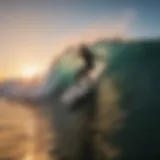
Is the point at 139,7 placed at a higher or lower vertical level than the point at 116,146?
higher

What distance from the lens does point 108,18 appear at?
4.15 feet

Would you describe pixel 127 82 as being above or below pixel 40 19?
below

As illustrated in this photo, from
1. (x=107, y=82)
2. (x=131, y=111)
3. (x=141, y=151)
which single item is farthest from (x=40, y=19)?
(x=141, y=151)

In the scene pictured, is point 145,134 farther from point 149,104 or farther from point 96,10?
point 96,10

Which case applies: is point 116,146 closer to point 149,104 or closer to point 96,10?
point 149,104

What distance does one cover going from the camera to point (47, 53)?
1238 millimetres

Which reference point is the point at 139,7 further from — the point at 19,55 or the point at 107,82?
the point at 19,55

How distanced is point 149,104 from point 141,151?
0.14 meters

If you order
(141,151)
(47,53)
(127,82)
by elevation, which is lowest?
(141,151)

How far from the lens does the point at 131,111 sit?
49.3 inches

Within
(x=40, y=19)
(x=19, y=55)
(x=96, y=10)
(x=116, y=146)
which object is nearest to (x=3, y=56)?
(x=19, y=55)

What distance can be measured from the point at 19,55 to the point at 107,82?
259 millimetres

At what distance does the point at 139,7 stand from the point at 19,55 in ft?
1.22

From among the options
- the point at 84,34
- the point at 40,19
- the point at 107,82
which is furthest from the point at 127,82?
the point at 40,19
